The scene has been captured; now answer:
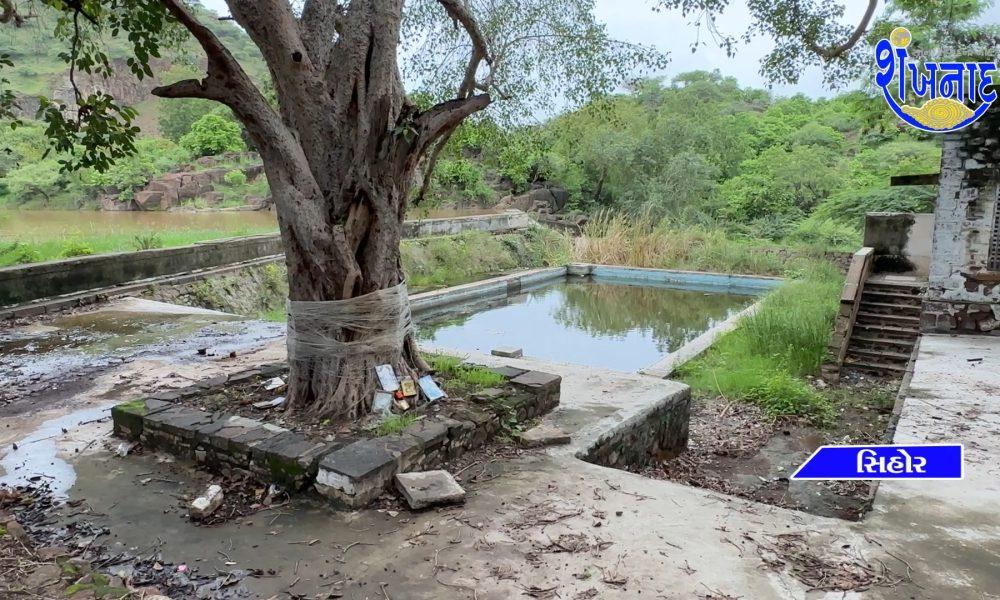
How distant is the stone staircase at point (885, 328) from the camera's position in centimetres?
775

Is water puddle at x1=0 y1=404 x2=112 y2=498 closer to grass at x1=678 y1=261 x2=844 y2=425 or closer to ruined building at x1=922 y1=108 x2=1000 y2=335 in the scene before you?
grass at x1=678 y1=261 x2=844 y2=425

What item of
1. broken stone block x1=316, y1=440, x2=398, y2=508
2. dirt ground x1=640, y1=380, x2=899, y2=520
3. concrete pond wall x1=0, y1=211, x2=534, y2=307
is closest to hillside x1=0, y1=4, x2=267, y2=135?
concrete pond wall x1=0, y1=211, x2=534, y2=307

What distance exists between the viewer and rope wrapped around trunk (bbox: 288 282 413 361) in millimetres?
3703

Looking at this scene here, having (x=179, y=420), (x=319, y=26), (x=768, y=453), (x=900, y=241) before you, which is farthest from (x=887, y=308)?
(x=179, y=420)

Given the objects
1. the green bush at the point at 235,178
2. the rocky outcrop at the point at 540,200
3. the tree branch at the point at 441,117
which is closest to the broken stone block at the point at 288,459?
the tree branch at the point at 441,117

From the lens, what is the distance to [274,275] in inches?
396

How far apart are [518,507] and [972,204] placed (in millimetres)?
6614

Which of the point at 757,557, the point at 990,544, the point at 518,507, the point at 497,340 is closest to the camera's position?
the point at 757,557

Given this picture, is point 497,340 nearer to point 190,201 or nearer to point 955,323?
point 955,323

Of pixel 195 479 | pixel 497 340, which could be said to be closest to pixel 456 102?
pixel 195 479

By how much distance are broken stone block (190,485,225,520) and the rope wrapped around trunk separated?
3.19ft

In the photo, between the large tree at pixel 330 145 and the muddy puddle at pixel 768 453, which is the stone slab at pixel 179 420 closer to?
the large tree at pixel 330 145

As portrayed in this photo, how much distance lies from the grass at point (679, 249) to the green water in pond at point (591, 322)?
126cm

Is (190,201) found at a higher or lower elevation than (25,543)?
higher
